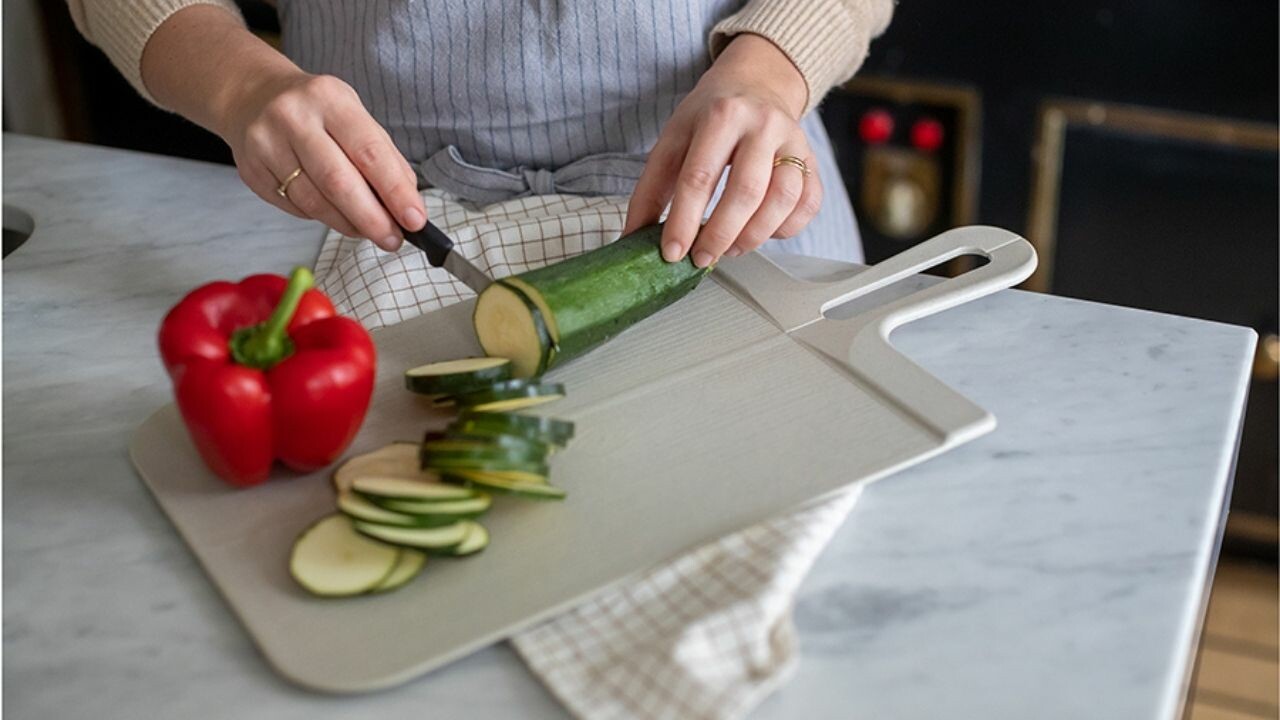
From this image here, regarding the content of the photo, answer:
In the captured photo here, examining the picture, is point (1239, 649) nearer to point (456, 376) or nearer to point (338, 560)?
point (456, 376)

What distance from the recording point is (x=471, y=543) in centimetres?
93

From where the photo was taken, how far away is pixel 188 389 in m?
0.97

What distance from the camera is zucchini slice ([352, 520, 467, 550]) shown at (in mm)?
908

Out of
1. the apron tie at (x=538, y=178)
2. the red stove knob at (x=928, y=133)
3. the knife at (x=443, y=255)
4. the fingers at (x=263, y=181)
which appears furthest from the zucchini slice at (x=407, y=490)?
the red stove knob at (x=928, y=133)

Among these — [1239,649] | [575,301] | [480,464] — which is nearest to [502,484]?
[480,464]

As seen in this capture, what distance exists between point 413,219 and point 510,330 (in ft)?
0.44

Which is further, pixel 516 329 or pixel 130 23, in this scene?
pixel 130 23

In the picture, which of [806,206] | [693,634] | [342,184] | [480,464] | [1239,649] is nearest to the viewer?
[693,634]

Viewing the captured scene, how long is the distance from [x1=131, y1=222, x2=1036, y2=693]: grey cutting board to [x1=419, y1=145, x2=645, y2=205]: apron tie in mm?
182

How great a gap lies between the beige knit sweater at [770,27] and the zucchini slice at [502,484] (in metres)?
0.61

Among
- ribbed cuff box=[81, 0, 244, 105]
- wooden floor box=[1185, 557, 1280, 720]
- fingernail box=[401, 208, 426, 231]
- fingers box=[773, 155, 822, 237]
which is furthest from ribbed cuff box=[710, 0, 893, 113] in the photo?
wooden floor box=[1185, 557, 1280, 720]

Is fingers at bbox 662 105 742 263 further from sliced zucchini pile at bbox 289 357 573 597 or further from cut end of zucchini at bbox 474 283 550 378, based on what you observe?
sliced zucchini pile at bbox 289 357 573 597

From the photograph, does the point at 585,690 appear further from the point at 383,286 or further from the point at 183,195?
the point at 183,195

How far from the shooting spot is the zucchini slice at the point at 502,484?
944 millimetres
